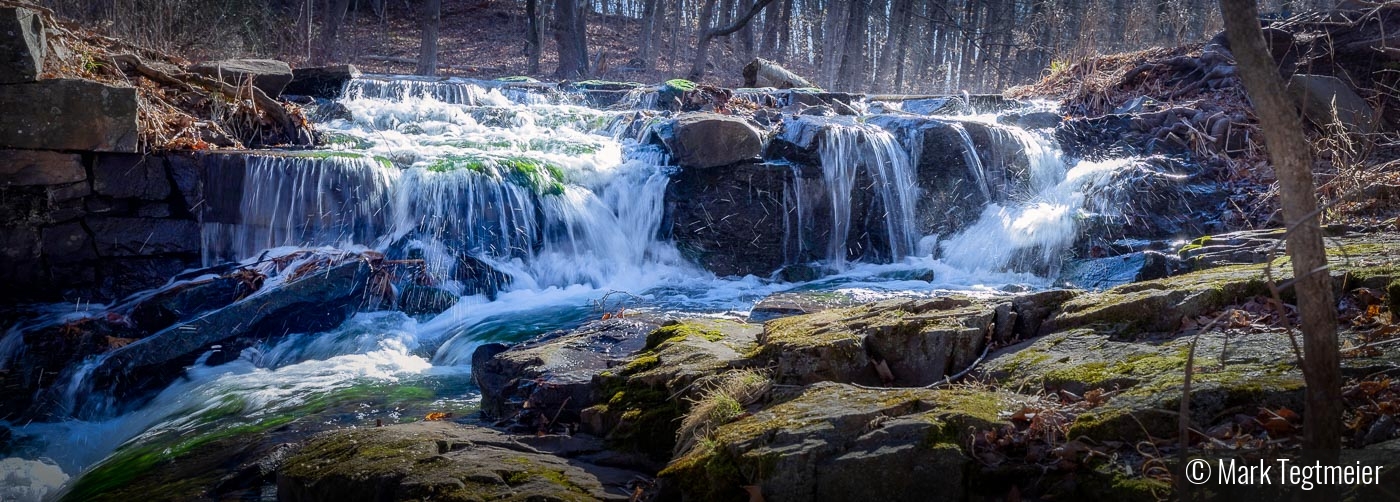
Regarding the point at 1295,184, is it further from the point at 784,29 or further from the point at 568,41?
the point at 784,29

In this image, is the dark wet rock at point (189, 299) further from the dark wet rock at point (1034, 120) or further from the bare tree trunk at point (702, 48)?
the bare tree trunk at point (702, 48)

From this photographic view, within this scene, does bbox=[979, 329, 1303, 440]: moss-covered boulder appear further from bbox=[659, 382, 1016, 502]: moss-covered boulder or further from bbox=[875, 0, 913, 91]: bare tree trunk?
bbox=[875, 0, 913, 91]: bare tree trunk

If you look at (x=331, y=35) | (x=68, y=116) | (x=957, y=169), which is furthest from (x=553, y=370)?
(x=331, y=35)

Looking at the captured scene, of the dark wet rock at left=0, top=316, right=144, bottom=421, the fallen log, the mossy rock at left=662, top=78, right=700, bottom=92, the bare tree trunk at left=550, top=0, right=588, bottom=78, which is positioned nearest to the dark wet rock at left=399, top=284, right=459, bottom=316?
the dark wet rock at left=0, top=316, right=144, bottom=421

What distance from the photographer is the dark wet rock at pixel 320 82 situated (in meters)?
13.8

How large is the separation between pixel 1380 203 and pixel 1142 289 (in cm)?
407

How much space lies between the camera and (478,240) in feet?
32.9

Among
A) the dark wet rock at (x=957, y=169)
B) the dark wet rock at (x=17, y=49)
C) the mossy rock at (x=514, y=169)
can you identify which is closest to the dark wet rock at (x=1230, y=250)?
the dark wet rock at (x=957, y=169)

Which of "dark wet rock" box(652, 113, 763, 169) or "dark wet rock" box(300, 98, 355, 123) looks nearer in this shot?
"dark wet rock" box(652, 113, 763, 169)

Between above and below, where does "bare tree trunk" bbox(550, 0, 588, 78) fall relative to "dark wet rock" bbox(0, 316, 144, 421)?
above

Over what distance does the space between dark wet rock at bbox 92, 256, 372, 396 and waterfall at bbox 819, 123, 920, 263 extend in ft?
18.1

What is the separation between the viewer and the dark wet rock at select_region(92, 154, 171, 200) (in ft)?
29.3

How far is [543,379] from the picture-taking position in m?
5.15

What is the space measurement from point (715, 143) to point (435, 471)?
777 centimetres
